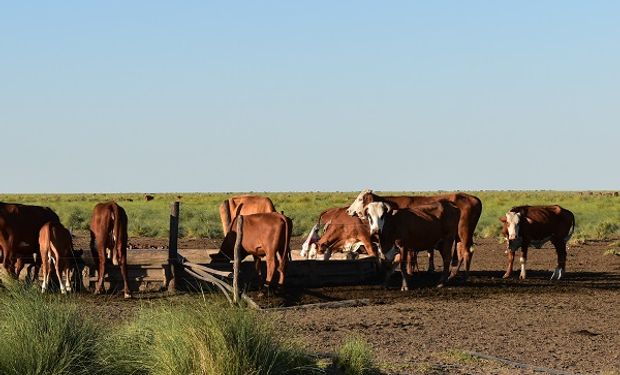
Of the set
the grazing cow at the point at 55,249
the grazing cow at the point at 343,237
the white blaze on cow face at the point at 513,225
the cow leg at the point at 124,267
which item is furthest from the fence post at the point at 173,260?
the white blaze on cow face at the point at 513,225

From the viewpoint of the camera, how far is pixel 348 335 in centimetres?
1379

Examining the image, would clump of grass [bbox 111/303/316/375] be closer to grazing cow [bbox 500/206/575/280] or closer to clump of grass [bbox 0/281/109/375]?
clump of grass [bbox 0/281/109/375]

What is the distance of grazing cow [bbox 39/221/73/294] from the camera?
17781 mm

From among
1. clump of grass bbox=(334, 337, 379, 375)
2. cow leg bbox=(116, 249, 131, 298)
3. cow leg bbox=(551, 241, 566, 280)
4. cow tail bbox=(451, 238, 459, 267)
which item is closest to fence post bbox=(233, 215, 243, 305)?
cow leg bbox=(116, 249, 131, 298)

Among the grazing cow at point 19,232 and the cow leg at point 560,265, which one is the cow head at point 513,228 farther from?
the grazing cow at point 19,232

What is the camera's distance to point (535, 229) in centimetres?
2222

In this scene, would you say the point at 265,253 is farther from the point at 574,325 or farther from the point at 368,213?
the point at 574,325

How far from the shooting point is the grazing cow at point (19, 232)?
1869 cm

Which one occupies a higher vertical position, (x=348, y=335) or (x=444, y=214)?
(x=444, y=214)

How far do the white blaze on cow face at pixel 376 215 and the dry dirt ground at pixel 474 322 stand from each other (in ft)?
3.21

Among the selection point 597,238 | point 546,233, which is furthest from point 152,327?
point 597,238

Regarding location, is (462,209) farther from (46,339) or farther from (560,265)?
(46,339)

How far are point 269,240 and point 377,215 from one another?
7.18ft

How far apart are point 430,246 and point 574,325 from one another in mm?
5000
